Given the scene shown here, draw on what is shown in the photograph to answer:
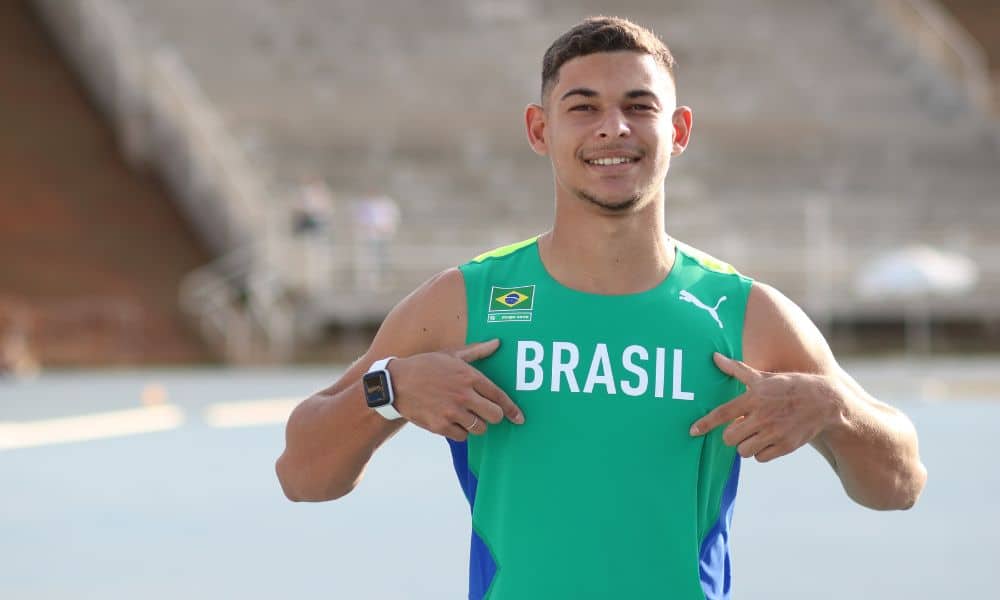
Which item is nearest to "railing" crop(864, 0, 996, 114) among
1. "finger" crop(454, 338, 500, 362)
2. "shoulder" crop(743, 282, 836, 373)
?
"shoulder" crop(743, 282, 836, 373)

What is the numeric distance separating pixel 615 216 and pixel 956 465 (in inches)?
413

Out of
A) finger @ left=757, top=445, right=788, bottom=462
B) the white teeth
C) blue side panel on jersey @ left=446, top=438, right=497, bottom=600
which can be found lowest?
blue side panel on jersey @ left=446, top=438, right=497, bottom=600

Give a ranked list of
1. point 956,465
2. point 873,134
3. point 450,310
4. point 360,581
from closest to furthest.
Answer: point 450,310 < point 360,581 < point 956,465 < point 873,134

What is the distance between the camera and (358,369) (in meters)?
3.64

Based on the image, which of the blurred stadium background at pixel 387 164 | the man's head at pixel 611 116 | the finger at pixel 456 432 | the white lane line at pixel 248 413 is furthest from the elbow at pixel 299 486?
the blurred stadium background at pixel 387 164

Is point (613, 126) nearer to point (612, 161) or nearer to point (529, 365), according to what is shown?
point (612, 161)

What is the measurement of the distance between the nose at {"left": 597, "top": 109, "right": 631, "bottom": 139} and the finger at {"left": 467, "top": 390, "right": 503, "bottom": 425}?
0.57 m

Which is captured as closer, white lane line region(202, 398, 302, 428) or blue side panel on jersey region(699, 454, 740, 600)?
blue side panel on jersey region(699, 454, 740, 600)

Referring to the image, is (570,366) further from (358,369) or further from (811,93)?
(811,93)

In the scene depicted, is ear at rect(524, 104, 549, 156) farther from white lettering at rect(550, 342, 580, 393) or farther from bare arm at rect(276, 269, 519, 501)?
white lettering at rect(550, 342, 580, 393)

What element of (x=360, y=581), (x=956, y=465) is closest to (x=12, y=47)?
(x=956, y=465)

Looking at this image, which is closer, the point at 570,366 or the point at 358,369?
the point at 570,366

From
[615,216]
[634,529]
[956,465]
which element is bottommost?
[634,529]

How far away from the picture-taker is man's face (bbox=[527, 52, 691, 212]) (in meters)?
3.40
